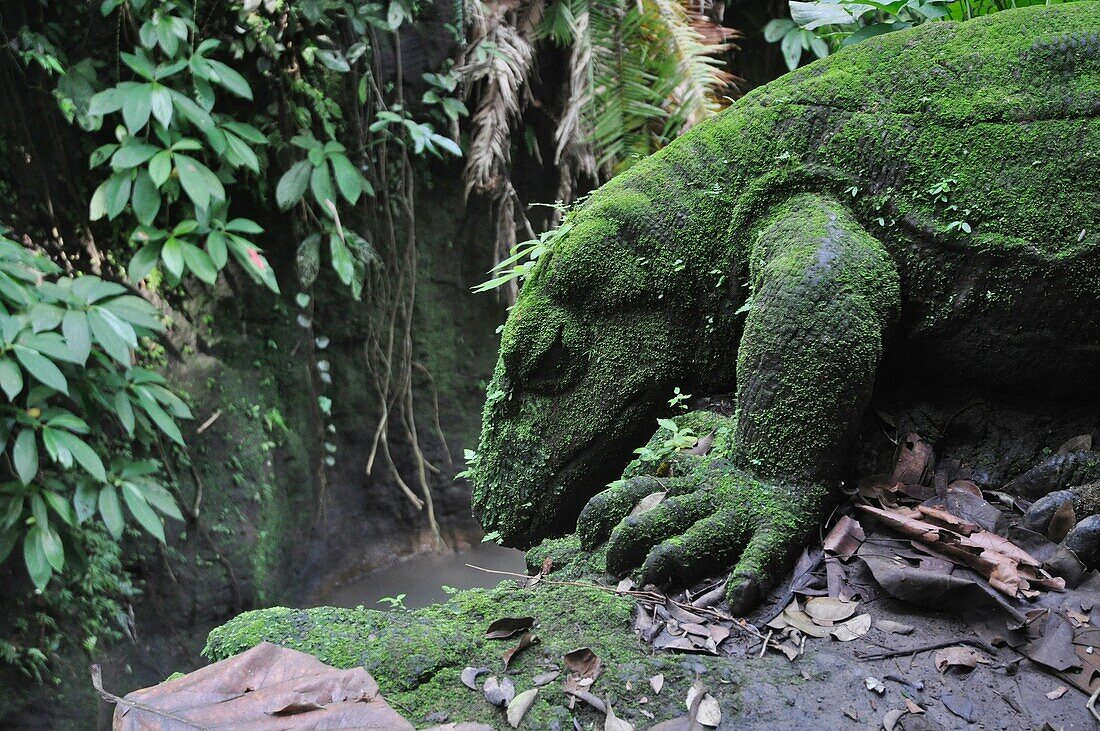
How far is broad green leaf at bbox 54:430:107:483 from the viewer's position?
3.44m

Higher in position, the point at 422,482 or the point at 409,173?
the point at 409,173

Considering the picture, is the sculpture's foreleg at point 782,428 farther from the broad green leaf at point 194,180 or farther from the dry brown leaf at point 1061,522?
the broad green leaf at point 194,180

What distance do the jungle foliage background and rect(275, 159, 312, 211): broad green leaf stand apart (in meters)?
0.02

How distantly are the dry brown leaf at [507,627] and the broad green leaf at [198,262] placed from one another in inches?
111

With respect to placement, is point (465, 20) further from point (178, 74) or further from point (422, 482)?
point (422, 482)

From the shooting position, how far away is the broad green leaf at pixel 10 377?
3.21 metres

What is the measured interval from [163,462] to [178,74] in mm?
2115

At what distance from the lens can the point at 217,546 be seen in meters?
5.03

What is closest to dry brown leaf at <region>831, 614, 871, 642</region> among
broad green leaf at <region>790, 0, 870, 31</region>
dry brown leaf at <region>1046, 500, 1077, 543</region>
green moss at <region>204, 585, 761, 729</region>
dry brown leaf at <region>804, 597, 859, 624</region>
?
dry brown leaf at <region>804, 597, 859, 624</region>

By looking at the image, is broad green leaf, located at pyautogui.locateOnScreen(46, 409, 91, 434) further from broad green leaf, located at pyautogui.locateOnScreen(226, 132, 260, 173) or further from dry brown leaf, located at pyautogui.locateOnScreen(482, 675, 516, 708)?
dry brown leaf, located at pyautogui.locateOnScreen(482, 675, 516, 708)

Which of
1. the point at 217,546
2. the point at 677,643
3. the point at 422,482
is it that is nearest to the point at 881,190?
the point at 677,643

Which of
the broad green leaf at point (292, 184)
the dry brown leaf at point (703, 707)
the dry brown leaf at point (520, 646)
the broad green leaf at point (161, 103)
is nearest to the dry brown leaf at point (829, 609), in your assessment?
the dry brown leaf at point (703, 707)

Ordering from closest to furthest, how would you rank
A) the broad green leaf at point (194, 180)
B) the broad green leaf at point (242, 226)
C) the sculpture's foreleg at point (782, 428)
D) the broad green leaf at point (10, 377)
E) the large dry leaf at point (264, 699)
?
1. the large dry leaf at point (264, 699)
2. the sculpture's foreleg at point (782, 428)
3. the broad green leaf at point (10, 377)
4. the broad green leaf at point (194, 180)
5. the broad green leaf at point (242, 226)

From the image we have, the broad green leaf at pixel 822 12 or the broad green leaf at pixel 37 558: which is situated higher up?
the broad green leaf at pixel 822 12
